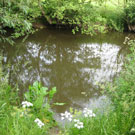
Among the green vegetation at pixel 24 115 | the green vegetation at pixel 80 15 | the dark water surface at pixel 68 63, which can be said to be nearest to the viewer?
the green vegetation at pixel 24 115

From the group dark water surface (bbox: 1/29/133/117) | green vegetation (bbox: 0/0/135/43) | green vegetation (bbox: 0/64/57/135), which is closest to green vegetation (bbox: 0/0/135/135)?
green vegetation (bbox: 0/64/57/135)

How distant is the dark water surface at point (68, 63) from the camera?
5555 millimetres

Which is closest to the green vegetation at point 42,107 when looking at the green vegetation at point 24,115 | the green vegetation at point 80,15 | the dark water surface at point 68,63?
the green vegetation at point 24,115

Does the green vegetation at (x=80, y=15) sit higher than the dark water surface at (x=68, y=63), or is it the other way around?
the green vegetation at (x=80, y=15)

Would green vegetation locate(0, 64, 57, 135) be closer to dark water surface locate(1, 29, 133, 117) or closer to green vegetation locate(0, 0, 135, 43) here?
dark water surface locate(1, 29, 133, 117)

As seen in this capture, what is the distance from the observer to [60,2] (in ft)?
38.9

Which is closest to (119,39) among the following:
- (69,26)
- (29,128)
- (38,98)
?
(69,26)

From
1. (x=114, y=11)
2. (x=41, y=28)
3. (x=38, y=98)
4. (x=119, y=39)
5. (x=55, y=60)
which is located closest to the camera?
(x=38, y=98)

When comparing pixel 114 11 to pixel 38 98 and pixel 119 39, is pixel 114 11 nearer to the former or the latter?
pixel 119 39

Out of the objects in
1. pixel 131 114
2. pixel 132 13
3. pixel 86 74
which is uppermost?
pixel 132 13

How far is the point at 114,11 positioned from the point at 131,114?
1358cm

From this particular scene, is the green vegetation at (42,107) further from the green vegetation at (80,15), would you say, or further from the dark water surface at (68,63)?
the green vegetation at (80,15)

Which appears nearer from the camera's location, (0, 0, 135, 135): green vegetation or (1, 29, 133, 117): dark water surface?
(0, 0, 135, 135): green vegetation

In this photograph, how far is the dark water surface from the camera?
219 inches
